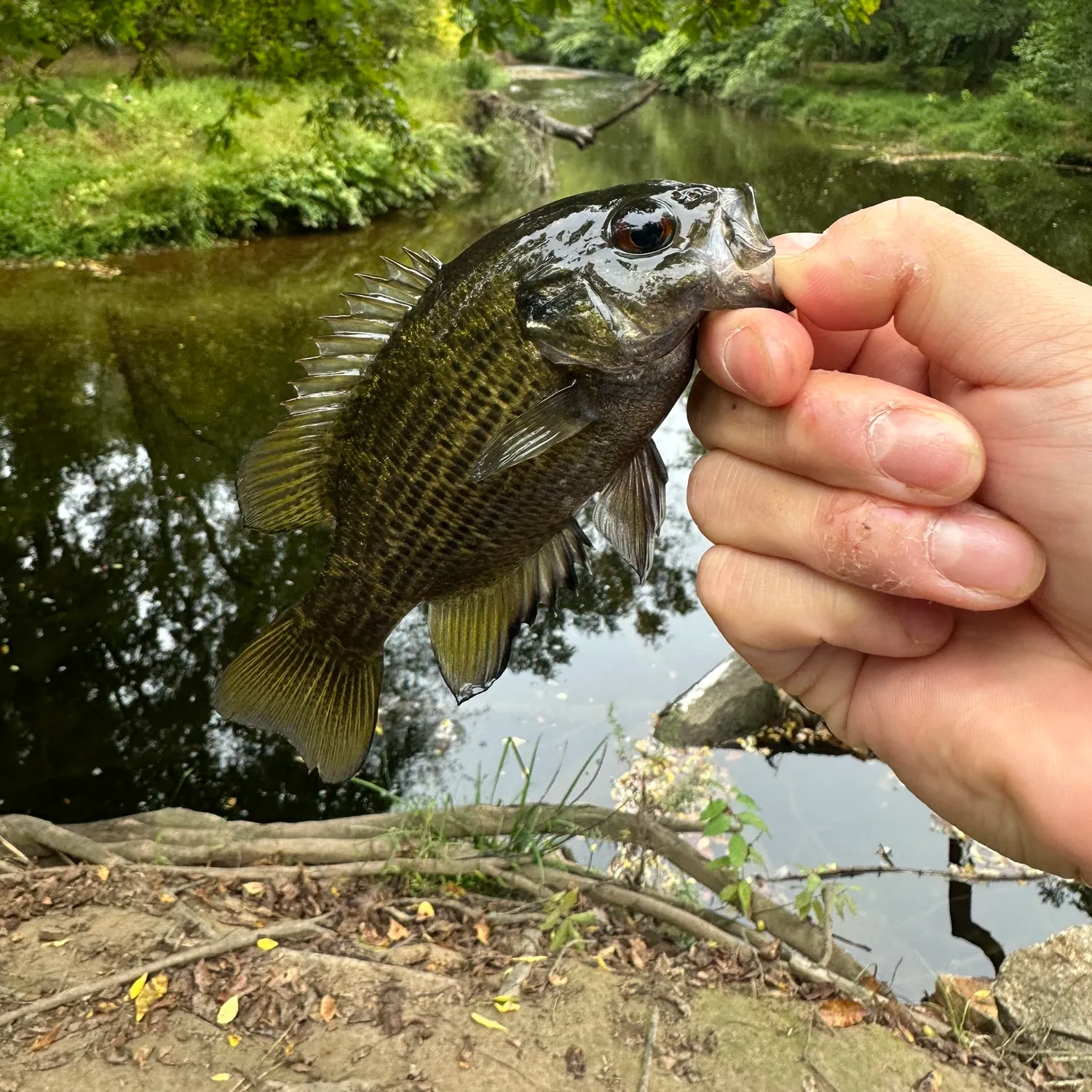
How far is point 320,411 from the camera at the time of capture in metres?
1.87

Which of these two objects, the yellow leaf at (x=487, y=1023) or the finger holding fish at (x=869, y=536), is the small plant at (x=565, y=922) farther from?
the finger holding fish at (x=869, y=536)

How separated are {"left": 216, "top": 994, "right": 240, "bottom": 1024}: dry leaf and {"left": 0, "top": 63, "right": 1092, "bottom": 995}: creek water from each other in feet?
6.04

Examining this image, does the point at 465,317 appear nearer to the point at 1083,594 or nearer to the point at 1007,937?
the point at 1083,594

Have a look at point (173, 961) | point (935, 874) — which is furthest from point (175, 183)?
point (935, 874)

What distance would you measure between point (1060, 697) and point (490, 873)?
2.74 metres

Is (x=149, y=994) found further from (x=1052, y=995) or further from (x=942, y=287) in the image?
(x=1052, y=995)

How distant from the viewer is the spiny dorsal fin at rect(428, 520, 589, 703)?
6.32 feet

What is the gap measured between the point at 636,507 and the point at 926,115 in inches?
1153

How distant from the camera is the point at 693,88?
3825cm

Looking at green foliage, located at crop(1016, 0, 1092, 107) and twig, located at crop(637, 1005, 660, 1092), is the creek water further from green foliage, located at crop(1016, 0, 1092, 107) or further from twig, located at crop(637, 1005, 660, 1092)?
green foliage, located at crop(1016, 0, 1092, 107)

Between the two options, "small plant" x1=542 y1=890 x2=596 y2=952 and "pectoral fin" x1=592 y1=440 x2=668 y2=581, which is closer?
"pectoral fin" x1=592 y1=440 x2=668 y2=581

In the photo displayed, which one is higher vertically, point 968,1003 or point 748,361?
point 748,361

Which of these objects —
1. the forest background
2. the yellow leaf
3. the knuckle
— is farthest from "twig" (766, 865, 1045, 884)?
the forest background

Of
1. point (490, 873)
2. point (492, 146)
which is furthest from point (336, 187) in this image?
point (490, 873)
